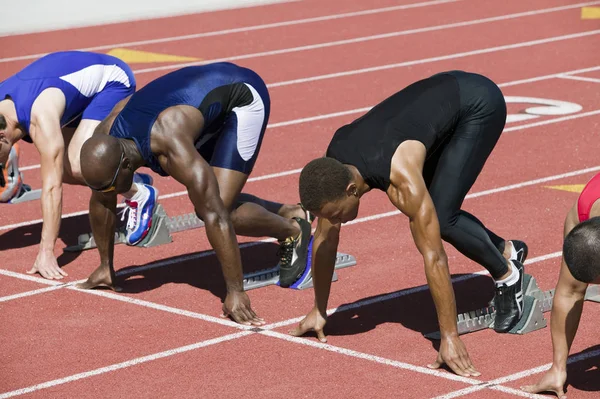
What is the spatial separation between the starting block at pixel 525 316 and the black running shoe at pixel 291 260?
1285 mm

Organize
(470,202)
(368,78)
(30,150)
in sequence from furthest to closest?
(368,78) < (30,150) < (470,202)

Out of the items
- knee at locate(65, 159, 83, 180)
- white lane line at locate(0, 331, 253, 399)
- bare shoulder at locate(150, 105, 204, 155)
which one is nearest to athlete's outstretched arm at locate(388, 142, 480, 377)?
white lane line at locate(0, 331, 253, 399)

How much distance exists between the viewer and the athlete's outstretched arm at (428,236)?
18.8ft

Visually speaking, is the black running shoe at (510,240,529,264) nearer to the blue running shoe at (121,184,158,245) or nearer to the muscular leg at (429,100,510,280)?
the muscular leg at (429,100,510,280)

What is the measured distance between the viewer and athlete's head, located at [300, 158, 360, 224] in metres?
5.64

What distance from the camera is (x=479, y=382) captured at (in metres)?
5.84

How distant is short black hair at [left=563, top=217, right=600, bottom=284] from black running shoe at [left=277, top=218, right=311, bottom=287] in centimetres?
277

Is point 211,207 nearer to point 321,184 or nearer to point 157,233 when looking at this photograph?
point 321,184

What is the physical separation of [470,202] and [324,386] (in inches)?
142

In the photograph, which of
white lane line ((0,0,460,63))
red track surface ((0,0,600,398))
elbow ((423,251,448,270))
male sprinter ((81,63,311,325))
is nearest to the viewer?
elbow ((423,251,448,270))

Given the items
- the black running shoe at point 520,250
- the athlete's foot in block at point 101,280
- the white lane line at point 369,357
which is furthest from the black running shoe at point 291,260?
the black running shoe at point 520,250

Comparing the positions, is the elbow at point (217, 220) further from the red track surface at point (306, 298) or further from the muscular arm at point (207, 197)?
the red track surface at point (306, 298)

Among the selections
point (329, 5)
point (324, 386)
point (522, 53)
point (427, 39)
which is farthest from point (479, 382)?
point (329, 5)

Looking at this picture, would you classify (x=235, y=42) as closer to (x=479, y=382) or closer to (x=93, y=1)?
(x=93, y=1)
